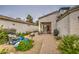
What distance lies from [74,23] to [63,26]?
0.20 metres

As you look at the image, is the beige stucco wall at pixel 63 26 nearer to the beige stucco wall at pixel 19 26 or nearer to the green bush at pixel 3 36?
the beige stucco wall at pixel 19 26

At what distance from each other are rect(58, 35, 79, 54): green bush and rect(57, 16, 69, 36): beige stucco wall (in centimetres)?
10

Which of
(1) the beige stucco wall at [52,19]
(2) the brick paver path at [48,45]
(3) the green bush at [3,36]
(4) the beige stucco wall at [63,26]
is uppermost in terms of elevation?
(1) the beige stucco wall at [52,19]

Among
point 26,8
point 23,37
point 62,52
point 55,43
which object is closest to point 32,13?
point 26,8

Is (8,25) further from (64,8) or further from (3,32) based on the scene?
(64,8)

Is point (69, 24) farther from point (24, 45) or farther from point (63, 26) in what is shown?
point (24, 45)

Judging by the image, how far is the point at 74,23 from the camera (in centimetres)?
284

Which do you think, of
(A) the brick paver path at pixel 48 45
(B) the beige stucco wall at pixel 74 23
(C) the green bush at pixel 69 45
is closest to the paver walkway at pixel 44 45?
(A) the brick paver path at pixel 48 45

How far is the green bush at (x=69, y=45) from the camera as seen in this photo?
2799 millimetres

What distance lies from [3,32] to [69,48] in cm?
119

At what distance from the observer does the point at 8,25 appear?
294 centimetres

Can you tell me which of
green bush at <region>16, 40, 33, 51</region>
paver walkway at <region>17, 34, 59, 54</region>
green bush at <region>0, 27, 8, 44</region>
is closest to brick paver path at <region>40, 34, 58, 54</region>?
paver walkway at <region>17, 34, 59, 54</region>

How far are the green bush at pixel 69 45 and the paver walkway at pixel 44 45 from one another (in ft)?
0.41

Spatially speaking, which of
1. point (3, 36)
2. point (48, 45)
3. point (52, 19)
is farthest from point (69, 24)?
point (3, 36)
